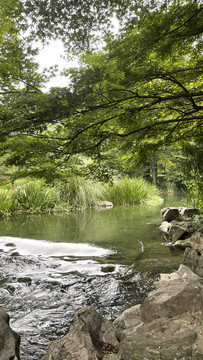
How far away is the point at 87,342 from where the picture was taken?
6.04 ft

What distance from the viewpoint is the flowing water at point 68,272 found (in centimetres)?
260

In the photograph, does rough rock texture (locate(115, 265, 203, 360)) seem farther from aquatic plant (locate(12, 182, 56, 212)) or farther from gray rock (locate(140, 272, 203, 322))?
aquatic plant (locate(12, 182, 56, 212))

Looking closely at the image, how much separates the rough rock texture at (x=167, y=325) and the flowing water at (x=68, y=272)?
26.6 inches

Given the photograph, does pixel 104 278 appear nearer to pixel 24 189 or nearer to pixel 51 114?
pixel 51 114

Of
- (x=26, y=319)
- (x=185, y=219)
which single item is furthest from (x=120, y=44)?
(x=185, y=219)

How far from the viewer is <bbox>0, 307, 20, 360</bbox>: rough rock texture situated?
179cm

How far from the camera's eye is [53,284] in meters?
3.40

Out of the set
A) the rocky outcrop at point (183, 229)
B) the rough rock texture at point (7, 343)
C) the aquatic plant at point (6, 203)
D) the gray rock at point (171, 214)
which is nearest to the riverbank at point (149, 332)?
the rough rock texture at point (7, 343)

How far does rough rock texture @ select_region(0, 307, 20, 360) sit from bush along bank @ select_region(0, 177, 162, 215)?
6.76 metres

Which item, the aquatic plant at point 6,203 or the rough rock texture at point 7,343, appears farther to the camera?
the aquatic plant at point 6,203

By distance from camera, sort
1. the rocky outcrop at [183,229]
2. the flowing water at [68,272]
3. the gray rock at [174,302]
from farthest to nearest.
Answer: the rocky outcrop at [183,229], the flowing water at [68,272], the gray rock at [174,302]

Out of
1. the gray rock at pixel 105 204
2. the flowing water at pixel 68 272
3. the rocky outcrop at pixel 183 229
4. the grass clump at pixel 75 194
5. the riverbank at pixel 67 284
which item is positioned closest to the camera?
the riverbank at pixel 67 284

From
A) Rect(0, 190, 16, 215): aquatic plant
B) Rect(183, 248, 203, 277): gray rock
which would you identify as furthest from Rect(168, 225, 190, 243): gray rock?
Rect(0, 190, 16, 215): aquatic plant

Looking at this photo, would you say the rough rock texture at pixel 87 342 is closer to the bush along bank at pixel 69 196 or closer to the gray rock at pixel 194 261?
the gray rock at pixel 194 261
